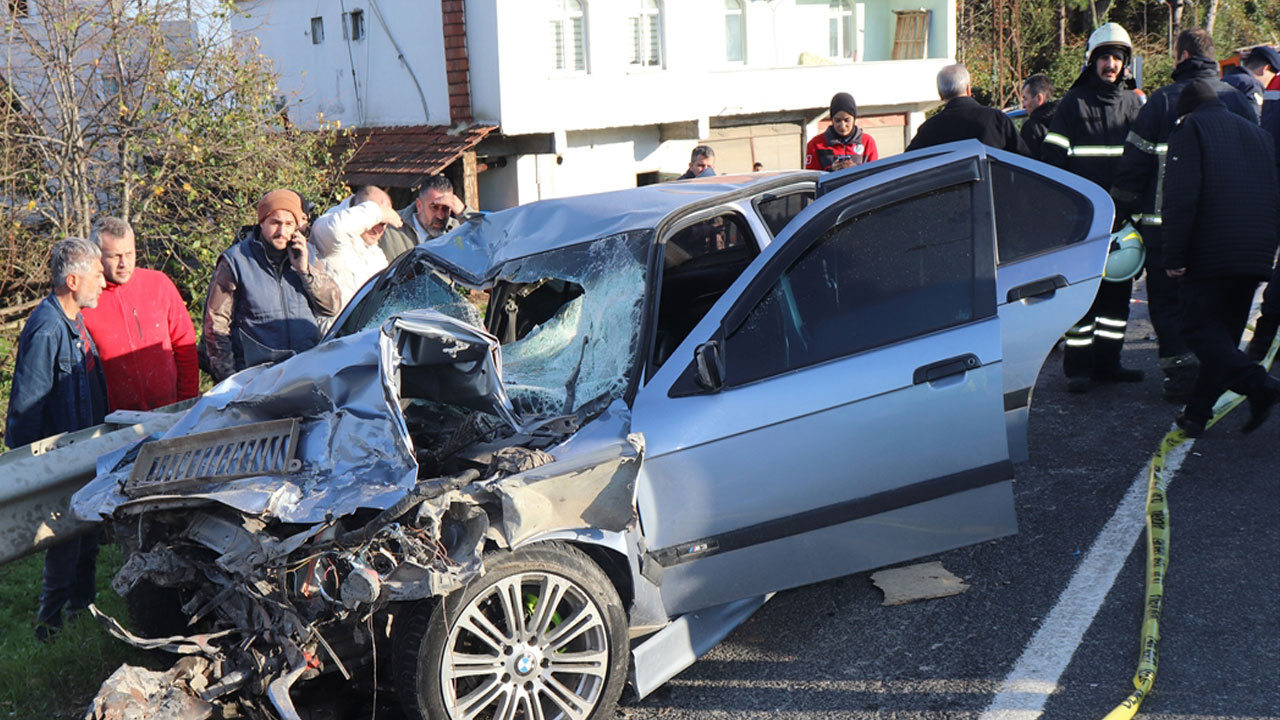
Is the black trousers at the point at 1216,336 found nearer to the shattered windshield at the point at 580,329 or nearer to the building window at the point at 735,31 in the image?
the shattered windshield at the point at 580,329

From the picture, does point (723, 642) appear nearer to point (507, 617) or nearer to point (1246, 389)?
point (507, 617)

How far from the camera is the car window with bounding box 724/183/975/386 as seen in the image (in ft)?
13.1

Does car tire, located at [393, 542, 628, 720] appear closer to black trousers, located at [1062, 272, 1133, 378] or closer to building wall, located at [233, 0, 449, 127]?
black trousers, located at [1062, 272, 1133, 378]

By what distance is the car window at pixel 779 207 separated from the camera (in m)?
4.85

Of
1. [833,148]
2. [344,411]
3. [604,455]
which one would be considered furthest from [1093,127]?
[344,411]

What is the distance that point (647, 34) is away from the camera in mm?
19109

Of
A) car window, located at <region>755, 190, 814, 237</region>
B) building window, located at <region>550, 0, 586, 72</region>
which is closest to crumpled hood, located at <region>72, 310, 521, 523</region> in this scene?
car window, located at <region>755, 190, 814, 237</region>

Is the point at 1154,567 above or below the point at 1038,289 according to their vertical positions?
below

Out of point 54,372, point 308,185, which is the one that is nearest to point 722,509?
point 54,372

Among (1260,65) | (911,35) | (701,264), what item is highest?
(911,35)

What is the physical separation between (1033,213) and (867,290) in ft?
3.31

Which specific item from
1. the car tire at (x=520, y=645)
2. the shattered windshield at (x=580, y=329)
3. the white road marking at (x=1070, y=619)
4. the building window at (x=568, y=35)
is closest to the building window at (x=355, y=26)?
the building window at (x=568, y=35)

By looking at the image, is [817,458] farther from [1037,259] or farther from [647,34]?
[647,34]

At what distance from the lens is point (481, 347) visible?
3.81m
